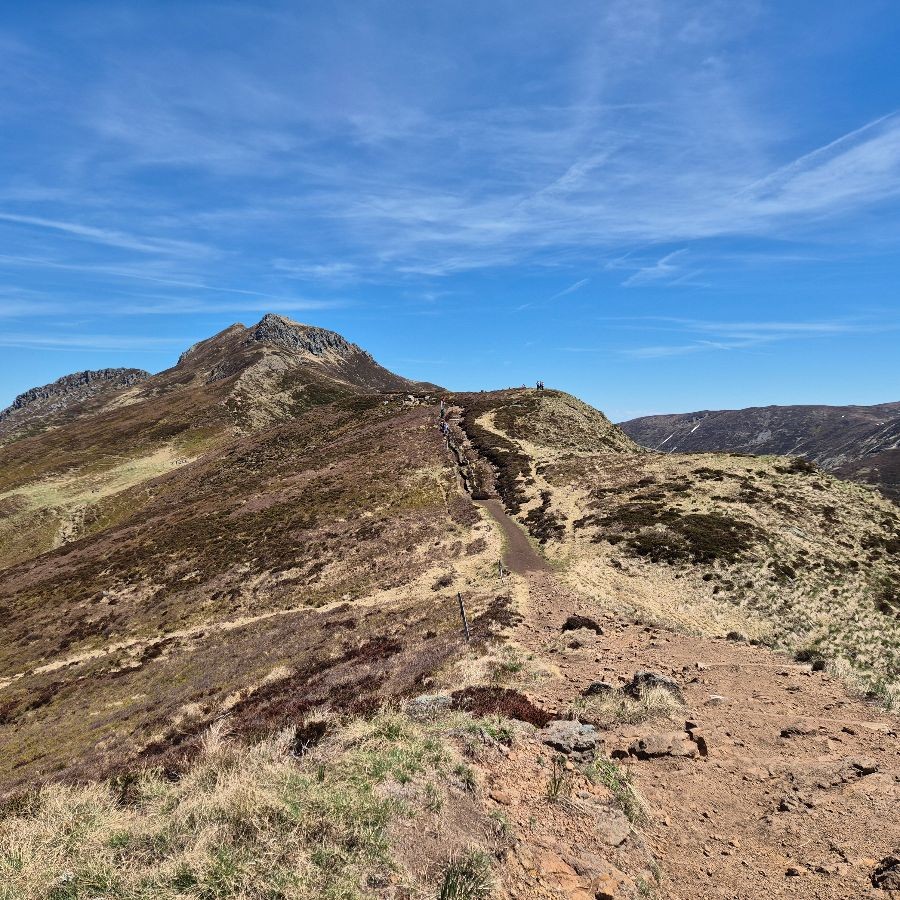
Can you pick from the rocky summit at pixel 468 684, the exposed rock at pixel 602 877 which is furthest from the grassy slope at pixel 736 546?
the exposed rock at pixel 602 877

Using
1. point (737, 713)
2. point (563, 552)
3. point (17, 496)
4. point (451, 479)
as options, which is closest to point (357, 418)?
point (451, 479)

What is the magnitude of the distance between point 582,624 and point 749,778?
37.9ft

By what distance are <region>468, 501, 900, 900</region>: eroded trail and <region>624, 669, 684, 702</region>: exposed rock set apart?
449 millimetres

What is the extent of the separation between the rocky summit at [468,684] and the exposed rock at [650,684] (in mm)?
95

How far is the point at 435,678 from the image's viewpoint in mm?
17422

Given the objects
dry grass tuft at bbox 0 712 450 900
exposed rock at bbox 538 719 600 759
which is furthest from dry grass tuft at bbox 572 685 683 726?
dry grass tuft at bbox 0 712 450 900

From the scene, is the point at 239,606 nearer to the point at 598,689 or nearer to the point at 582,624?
the point at 582,624

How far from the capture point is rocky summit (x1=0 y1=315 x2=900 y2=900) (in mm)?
7168

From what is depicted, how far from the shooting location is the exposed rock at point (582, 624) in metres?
22.2

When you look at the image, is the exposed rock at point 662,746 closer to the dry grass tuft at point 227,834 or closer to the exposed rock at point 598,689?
the exposed rock at point 598,689

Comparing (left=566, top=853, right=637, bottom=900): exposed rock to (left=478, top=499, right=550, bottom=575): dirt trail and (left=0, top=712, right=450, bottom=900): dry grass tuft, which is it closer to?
(left=0, top=712, right=450, bottom=900): dry grass tuft

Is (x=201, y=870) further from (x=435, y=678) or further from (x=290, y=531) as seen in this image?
(x=290, y=531)

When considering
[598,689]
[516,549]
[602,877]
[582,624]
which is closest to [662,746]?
[598,689]

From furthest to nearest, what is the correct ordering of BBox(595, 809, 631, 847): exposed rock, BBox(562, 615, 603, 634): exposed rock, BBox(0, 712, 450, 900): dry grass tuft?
BBox(562, 615, 603, 634): exposed rock, BBox(595, 809, 631, 847): exposed rock, BBox(0, 712, 450, 900): dry grass tuft
